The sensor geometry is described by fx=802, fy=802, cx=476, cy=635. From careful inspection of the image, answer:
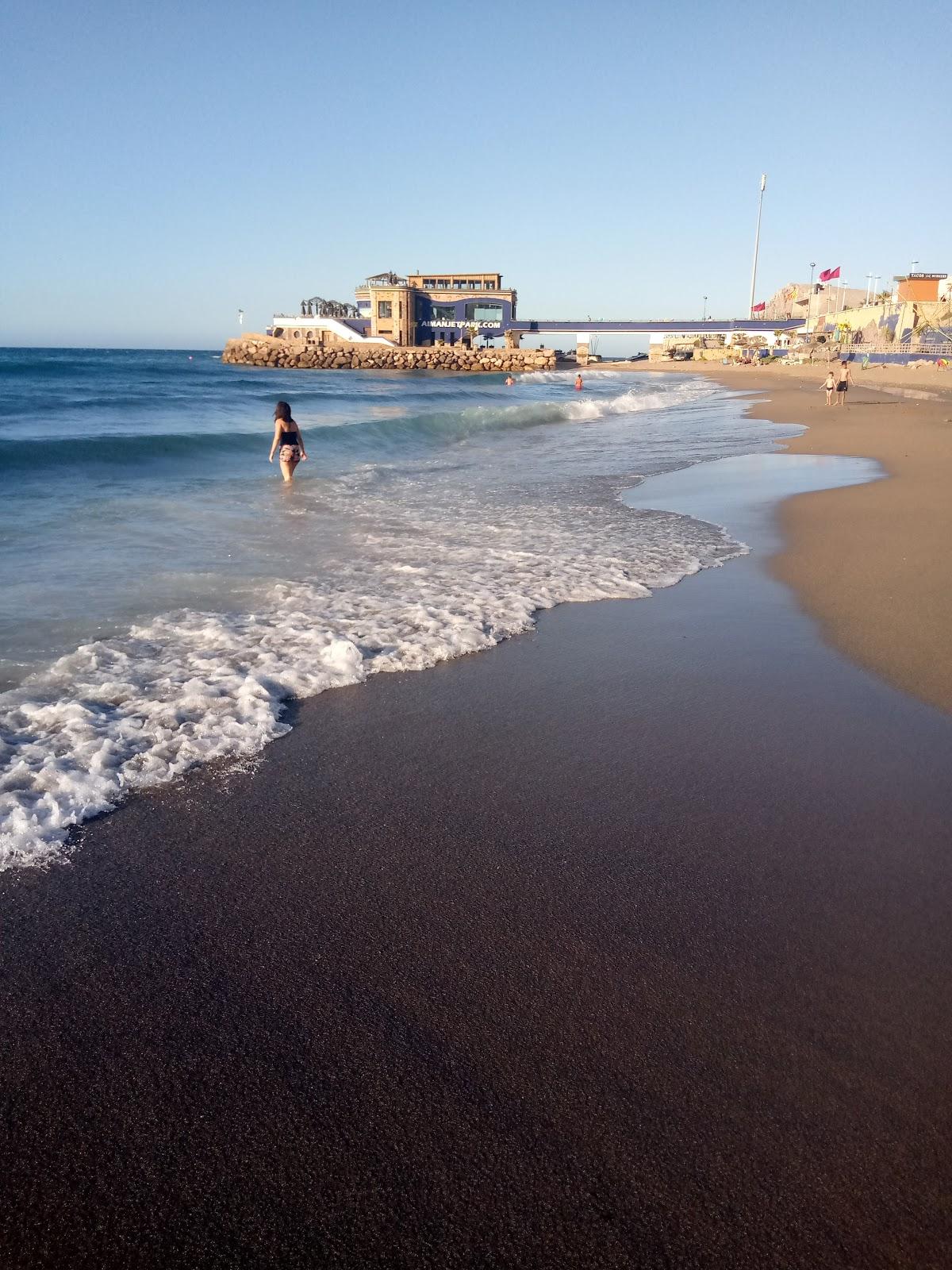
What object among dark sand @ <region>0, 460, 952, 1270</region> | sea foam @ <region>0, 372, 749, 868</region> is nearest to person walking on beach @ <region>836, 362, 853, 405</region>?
sea foam @ <region>0, 372, 749, 868</region>

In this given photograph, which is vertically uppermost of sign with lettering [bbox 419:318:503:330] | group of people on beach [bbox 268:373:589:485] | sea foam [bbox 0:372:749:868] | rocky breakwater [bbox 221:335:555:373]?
sign with lettering [bbox 419:318:503:330]

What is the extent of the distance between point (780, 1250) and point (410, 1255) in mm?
758

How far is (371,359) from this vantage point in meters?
76.2

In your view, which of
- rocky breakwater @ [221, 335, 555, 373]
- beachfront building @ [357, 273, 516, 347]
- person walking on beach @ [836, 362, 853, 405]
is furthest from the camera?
beachfront building @ [357, 273, 516, 347]

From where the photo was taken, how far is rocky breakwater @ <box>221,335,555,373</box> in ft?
250

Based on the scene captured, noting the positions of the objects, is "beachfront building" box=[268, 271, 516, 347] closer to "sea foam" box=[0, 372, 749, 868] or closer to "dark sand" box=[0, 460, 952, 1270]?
"sea foam" box=[0, 372, 749, 868]

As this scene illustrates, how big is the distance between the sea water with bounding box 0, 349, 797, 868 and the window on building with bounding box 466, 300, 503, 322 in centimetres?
7691

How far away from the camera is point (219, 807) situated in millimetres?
3354

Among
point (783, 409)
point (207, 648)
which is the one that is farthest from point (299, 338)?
point (207, 648)

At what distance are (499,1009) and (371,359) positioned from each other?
79403mm

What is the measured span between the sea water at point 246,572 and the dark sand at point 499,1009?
1.53 feet

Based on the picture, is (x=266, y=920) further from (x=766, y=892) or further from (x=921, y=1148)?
(x=921, y=1148)

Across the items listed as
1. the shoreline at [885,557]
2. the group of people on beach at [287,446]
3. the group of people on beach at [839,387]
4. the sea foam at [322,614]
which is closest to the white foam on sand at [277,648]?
the sea foam at [322,614]

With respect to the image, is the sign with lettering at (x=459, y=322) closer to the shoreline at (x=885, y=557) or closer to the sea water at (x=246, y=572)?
the sea water at (x=246, y=572)
